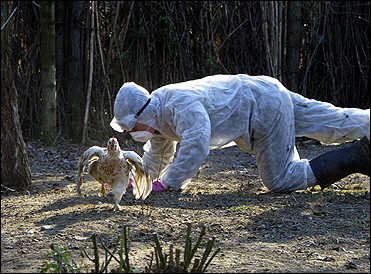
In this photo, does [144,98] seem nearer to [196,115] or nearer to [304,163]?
[196,115]

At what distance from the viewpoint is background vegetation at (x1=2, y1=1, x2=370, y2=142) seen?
8.84 m

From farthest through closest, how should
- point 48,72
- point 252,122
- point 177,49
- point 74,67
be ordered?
point 177,49 → point 74,67 → point 48,72 → point 252,122

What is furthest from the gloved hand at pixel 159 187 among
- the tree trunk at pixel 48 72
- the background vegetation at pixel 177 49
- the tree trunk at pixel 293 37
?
the tree trunk at pixel 293 37

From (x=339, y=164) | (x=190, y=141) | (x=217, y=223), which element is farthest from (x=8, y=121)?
(x=339, y=164)

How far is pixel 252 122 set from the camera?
5.50m

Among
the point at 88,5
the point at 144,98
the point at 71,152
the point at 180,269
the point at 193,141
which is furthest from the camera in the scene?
the point at 88,5

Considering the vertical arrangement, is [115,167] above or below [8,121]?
below

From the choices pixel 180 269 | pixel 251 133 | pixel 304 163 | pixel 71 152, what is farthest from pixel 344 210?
pixel 71 152

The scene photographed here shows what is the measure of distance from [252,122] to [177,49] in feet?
13.2

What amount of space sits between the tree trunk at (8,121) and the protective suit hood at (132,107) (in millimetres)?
862

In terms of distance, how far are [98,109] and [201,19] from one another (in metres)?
2.03

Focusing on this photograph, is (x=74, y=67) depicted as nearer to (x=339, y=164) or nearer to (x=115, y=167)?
(x=115, y=167)

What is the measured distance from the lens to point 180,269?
256cm

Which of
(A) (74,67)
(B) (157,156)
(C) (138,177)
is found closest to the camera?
(C) (138,177)
